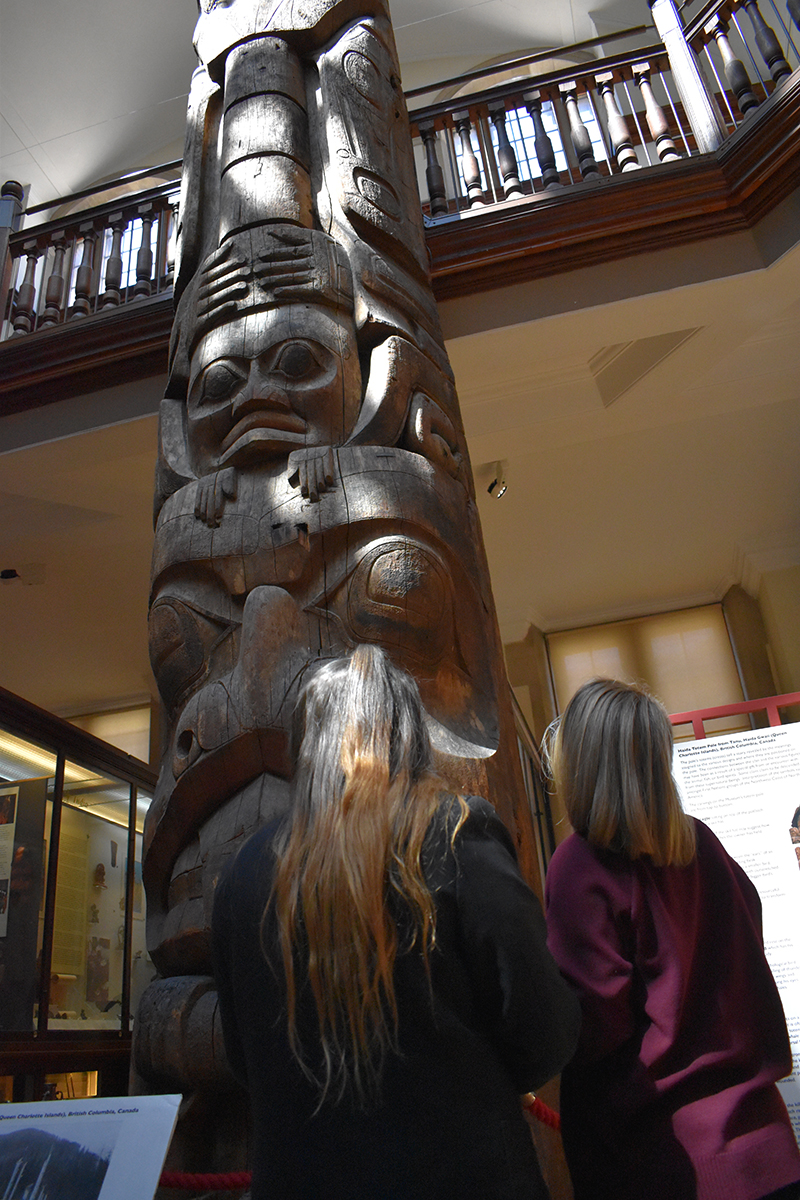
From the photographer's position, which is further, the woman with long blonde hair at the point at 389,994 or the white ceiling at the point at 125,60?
the white ceiling at the point at 125,60

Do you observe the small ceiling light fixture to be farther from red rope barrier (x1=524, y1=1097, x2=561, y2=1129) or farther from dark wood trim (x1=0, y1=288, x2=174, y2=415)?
red rope barrier (x1=524, y1=1097, x2=561, y2=1129)

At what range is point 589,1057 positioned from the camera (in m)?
1.32

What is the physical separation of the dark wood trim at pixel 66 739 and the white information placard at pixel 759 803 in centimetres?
266

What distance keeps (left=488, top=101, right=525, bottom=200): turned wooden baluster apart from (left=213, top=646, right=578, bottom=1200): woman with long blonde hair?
434 cm

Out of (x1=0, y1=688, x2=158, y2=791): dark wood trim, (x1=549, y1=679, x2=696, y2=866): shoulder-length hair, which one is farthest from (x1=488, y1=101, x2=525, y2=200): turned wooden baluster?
(x1=549, y1=679, x2=696, y2=866): shoulder-length hair

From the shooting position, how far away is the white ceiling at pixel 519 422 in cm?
469

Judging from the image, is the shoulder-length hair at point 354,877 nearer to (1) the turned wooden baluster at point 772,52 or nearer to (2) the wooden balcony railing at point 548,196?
(2) the wooden balcony railing at point 548,196

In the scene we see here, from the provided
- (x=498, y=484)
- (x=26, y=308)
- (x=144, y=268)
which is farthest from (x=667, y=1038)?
(x=26, y=308)

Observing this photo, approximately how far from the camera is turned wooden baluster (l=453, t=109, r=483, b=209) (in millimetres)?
5008

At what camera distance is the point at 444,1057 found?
3.47ft

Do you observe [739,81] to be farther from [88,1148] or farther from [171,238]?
[88,1148]

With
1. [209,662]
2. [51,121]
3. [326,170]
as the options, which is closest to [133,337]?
[326,170]

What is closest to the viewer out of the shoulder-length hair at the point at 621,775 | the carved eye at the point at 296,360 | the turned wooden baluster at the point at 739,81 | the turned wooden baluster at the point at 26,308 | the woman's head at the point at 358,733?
the woman's head at the point at 358,733

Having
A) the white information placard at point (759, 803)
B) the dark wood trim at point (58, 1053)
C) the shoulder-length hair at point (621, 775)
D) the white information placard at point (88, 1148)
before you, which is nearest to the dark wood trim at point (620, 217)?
the white information placard at point (759, 803)
